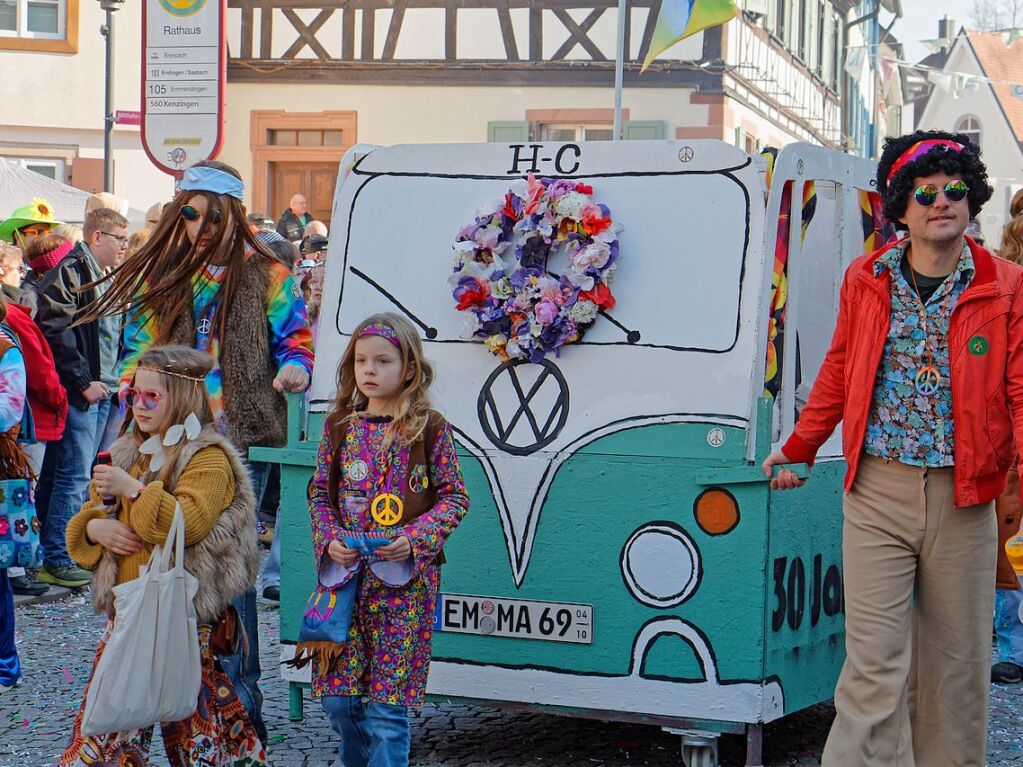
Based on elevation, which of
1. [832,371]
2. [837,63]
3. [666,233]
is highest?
[837,63]

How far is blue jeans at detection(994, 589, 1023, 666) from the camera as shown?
7711 mm

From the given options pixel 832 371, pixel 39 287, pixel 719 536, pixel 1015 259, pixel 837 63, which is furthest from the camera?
pixel 837 63

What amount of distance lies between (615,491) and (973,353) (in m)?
1.26

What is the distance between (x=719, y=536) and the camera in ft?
17.5

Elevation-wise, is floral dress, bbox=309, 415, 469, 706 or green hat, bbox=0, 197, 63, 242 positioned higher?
green hat, bbox=0, 197, 63, 242

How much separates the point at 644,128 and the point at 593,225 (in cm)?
1949

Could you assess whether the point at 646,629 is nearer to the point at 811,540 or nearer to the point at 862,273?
the point at 811,540

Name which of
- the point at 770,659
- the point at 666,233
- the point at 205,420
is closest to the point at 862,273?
the point at 666,233

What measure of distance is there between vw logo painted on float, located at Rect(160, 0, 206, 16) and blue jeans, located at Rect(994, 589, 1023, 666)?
5.79 meters

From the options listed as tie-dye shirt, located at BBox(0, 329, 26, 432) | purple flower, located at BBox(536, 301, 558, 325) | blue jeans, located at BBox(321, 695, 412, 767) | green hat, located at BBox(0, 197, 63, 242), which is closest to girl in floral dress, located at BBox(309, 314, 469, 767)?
blue jeans, located at BBox(321, 695, 412, 767)

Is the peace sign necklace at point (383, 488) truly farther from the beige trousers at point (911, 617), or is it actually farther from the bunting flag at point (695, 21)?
the bunting flag at point (695, 21)

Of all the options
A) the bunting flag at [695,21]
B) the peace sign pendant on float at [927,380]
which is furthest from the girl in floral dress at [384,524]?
the bunting flag at [695,21]

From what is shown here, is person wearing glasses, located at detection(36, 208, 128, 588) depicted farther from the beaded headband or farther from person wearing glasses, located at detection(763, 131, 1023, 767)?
person wearing glasses, located at detection(763, 131, 1023, 767)

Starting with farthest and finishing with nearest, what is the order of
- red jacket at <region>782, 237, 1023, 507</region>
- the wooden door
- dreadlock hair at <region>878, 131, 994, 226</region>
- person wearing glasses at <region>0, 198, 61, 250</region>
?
the wooden door
person wearing glasses at <region>0, 198, 61, 250</region>
dreadlock hair at <region>878, 131, 994, 226</region>
red jacket at <region>782, 237, 1023, 507</region>
